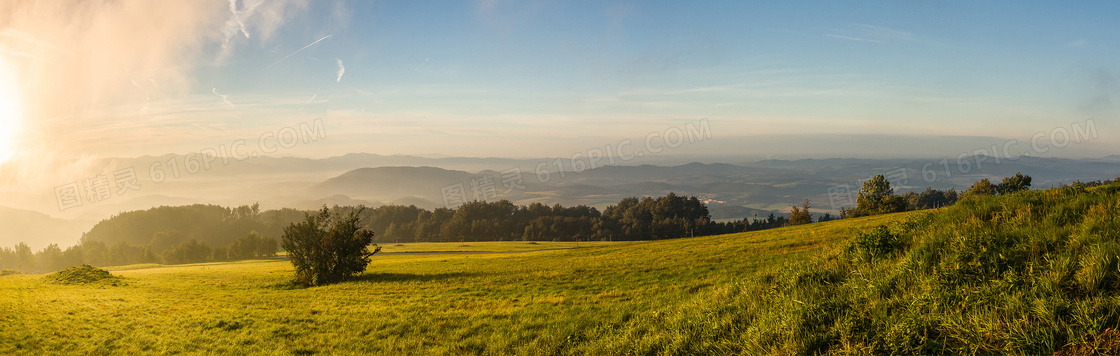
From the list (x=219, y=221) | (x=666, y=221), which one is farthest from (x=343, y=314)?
(x=219, y=221)

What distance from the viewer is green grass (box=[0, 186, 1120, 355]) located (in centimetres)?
505

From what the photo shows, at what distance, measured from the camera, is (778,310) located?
23.0ft

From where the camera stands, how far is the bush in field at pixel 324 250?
98.6ft

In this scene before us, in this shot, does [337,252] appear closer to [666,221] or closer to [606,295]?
[606,295]

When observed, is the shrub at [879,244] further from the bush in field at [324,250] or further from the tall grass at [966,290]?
the bush in field at [324,250]

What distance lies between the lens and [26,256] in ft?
365

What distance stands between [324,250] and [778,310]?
30.7m

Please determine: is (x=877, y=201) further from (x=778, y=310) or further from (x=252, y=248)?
(x=252, y=248)

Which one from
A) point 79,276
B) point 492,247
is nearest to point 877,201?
point 492,247

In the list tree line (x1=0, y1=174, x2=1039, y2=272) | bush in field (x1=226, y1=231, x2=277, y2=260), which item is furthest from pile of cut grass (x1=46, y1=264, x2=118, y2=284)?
bush in field (x1=226, y1=231, x2=277, y2=260)

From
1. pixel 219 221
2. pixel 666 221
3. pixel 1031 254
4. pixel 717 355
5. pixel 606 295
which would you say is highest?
pixel 219 221

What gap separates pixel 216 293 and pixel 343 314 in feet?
48.7

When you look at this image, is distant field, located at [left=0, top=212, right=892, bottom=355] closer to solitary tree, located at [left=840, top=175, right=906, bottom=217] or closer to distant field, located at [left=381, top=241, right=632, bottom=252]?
distant field, located at [left=381, top=241, right=632, bottom=252]

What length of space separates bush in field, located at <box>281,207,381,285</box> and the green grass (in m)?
10.1
